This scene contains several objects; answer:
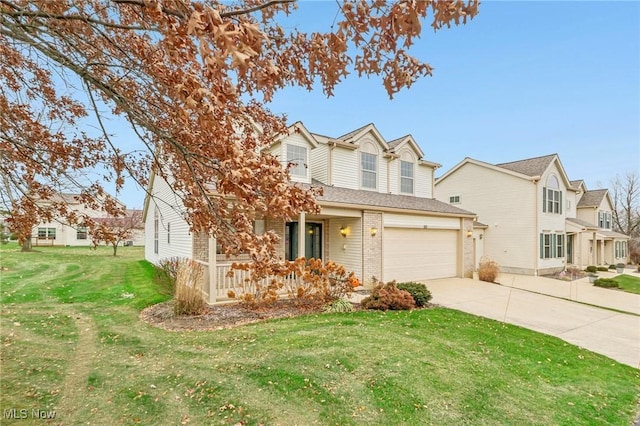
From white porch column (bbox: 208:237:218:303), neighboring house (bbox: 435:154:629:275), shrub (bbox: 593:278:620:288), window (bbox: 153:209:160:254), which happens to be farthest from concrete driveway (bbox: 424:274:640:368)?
window (bbox: 153:209:160:254)

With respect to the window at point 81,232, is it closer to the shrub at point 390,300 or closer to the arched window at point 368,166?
the shrub at point 390,300

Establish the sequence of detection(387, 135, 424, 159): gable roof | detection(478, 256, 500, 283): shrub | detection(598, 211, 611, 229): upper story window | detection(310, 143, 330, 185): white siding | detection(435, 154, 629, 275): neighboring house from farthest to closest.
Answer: detection(598, 211, 611, 229): upper story window
detection(435, 154, 629, 275): neighboring house
detection(387, 135, 424, 159): gable roof
detection(478, 256, 500, 283): shrub
detection(310, 143, 330, 185): white siding

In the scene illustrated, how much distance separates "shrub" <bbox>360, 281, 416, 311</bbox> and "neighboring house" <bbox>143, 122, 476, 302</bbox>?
9.03 ft

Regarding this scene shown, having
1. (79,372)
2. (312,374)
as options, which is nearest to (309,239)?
(312,374)

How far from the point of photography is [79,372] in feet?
15.7

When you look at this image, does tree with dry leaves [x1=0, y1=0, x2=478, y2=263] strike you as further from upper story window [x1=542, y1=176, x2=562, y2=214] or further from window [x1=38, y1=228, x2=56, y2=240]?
window [x1=38, y1=228, x2=56, y2=240]

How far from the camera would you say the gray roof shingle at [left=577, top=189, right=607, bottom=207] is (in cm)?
2819

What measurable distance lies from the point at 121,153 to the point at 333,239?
31.9 feet

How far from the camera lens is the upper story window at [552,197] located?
19266 mm

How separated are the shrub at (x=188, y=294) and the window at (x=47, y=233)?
36.0 meters

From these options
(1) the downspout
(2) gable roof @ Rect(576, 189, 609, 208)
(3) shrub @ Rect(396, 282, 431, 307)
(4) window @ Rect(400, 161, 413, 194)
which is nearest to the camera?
(3) shrub @ Rect(396, 282, 431, 307)

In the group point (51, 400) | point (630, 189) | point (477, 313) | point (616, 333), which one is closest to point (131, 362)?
point (51, 400)

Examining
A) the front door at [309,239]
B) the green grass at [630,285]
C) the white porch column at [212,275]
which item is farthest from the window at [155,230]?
the green grass at [630,285]

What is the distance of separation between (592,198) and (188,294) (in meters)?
35.9
